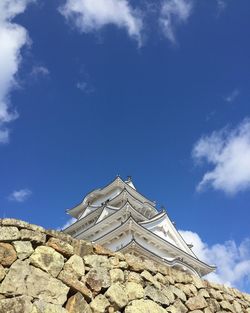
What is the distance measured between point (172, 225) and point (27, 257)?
22.1 metres

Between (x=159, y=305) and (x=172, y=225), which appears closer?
(x=159, y=305)

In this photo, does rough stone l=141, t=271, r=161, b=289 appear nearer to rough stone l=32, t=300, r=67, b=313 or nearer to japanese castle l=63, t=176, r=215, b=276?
rough stone l=32, t=300, r=67, b=313

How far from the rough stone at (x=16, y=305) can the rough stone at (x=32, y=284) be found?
0.06 meters

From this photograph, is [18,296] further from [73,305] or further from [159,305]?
[159,305]

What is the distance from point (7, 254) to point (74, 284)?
81cm

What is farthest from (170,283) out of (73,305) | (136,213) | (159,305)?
(136,213)

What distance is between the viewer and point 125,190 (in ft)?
92.3

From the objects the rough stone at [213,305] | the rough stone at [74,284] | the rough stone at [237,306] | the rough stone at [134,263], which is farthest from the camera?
the rough stone at [237,306]

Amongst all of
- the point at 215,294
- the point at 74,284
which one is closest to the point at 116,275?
the point at 74,284

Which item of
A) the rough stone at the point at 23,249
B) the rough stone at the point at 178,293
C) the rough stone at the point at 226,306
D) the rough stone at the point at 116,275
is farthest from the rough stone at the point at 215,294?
the rough stone at the point at 23,249

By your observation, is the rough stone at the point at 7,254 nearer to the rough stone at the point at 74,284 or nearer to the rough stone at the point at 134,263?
the rough stone at the point at 74,284

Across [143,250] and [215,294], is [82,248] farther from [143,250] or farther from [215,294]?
[143,250]

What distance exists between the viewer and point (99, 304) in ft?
14.2

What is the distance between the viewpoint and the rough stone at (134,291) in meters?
4.65
